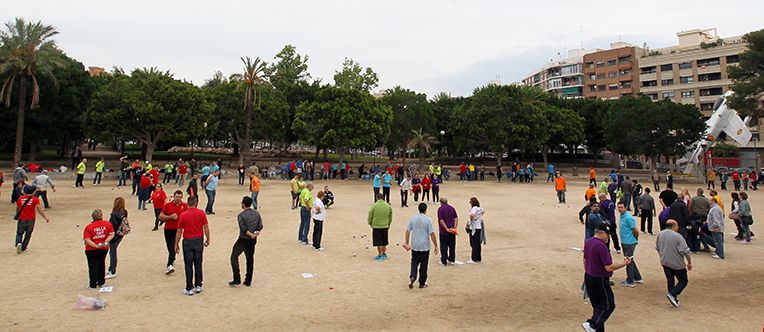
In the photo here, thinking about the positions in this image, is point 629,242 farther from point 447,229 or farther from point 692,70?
point 692,70

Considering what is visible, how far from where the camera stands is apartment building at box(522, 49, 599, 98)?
9200 centimetres

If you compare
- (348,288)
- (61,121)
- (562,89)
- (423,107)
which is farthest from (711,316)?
(562,89)

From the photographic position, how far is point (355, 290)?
7.79 metres

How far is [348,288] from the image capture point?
789cm

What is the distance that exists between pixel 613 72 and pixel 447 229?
288 ft

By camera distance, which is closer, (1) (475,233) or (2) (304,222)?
(1) (475,233)

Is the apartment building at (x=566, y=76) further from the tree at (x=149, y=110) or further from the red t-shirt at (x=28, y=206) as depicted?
the red t-shirt at (x=28, y=206)

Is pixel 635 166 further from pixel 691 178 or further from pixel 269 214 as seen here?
pixel 269 214

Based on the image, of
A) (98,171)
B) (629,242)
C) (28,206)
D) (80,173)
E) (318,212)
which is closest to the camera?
(629,242)

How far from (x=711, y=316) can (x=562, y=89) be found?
96.7m

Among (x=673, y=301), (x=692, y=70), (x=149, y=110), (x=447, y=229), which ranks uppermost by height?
(x=692, y=70)

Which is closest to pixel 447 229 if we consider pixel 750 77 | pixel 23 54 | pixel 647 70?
pixel 23 54

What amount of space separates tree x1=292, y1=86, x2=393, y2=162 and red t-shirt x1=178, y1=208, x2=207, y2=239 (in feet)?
96.8

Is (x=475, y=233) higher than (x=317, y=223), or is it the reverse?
(x=317, y=223)
